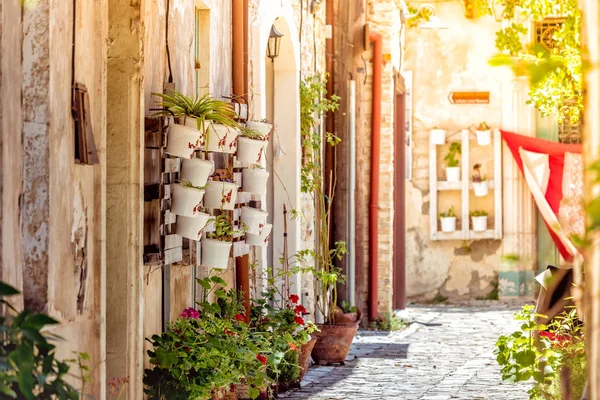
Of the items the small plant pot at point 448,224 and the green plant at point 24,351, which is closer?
the green plant at point 24,351

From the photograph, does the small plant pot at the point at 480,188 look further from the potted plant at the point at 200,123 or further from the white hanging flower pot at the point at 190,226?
the white hanging flower pot at the point at 190,226

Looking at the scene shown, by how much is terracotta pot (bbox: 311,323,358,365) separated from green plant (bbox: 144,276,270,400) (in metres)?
3.48

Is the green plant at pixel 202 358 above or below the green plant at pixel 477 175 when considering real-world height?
below

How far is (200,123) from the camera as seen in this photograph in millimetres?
6266

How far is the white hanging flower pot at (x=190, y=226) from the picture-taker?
6.19 metres

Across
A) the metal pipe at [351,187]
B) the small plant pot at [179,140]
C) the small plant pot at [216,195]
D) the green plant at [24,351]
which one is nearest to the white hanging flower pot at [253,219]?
the small plant pot at [216,195]

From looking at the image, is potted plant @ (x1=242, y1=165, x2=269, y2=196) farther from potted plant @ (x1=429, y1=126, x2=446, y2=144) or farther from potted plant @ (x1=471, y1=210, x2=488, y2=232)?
potted plant @ (x1=429, y1=126, x2=446, y2=144)

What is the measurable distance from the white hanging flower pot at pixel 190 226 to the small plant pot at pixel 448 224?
38.6 ft

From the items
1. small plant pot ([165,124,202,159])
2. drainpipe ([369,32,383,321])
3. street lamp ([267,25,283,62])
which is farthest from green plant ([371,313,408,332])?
small plant pot ([165,124,202,159])

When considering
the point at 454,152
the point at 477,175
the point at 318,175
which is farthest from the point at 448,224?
the point at 318,175

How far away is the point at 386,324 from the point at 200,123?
7883 mm

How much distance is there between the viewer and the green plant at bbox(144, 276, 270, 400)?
234 inches

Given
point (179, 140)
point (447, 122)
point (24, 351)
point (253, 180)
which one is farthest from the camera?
point (447, 122)

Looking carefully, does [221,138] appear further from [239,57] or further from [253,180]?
[239,57]
